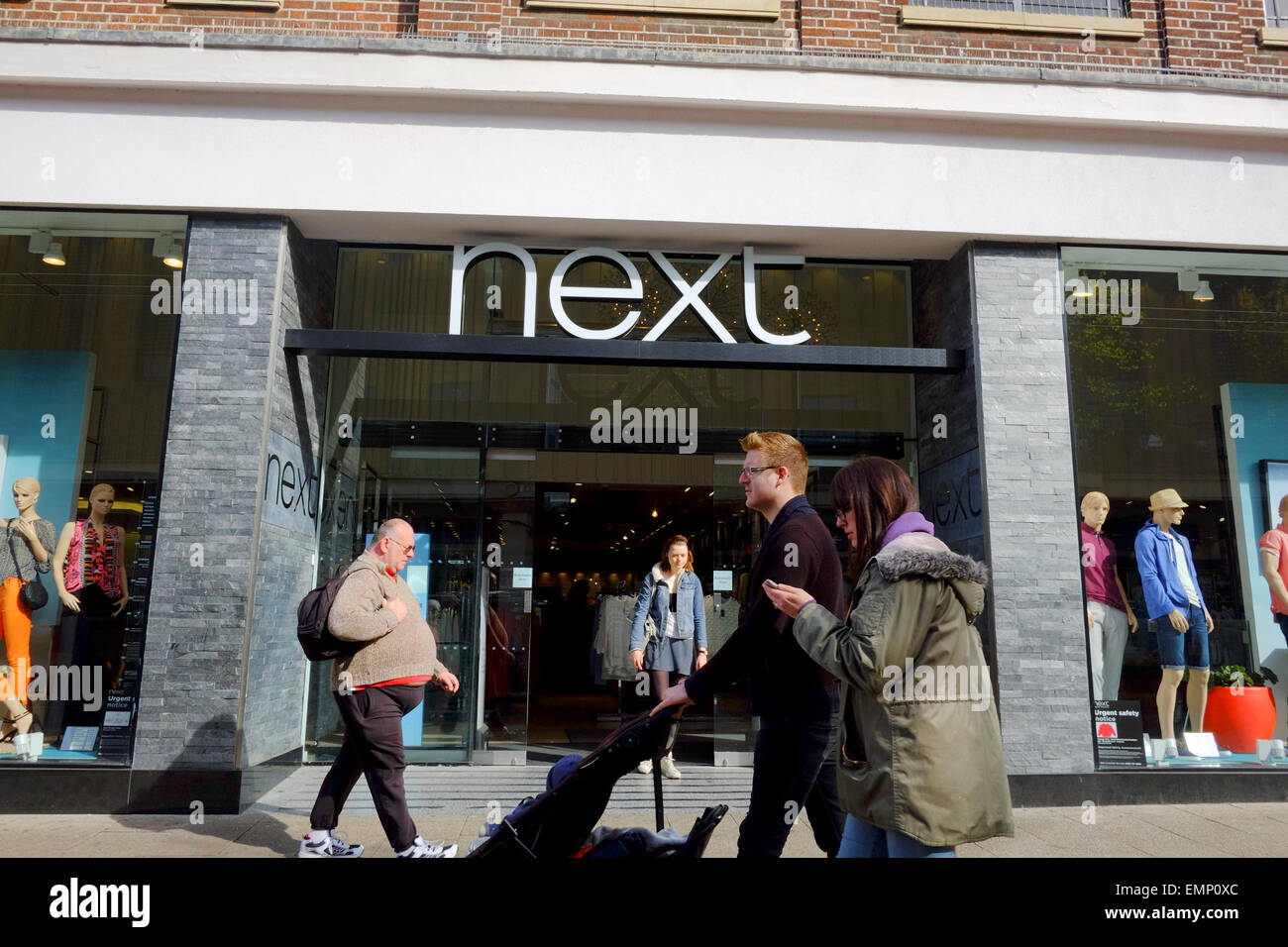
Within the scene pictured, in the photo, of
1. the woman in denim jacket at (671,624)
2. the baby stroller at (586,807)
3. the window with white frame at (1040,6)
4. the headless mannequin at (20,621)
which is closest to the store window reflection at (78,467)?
the headless mannequin at (20,621)

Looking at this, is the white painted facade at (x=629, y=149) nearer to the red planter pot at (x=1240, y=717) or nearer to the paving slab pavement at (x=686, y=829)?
the red planter pot at (x=1240, y=717)

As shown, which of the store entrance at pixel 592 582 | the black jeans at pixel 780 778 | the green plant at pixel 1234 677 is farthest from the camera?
the store entrance at pixel 592 582

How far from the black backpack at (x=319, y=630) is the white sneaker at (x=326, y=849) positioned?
101 cm

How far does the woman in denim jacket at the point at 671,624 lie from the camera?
7.59 metres

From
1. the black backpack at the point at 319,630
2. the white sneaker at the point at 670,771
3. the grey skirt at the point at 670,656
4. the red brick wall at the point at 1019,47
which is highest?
the red brick wall at the point at 1019,47

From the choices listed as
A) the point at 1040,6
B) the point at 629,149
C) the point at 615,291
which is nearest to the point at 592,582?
the point at 615,291

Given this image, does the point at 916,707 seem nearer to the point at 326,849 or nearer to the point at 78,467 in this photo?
the point at 326,849

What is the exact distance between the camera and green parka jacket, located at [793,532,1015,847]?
2.65m

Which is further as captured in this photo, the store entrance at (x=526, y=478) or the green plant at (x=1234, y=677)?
the store entrance at (x=526, y=478)

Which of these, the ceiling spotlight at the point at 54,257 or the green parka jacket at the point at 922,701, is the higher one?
the ceiling spotlight at the point at 54,257

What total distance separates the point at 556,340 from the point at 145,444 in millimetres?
3360

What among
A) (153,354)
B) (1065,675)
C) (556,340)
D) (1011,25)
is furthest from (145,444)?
(1011,25)

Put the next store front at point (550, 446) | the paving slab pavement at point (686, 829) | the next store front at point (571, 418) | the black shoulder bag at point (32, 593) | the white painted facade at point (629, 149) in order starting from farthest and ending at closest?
the next store front at point (571, 418) < the black shoulder bag at point (32, 593) < the white painted facade at point (629, 149) < the next store front at point (550, 446) < the paving slab pavement at point (686, 829)

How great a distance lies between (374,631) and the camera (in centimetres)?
447
